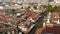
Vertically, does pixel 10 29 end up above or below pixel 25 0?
above

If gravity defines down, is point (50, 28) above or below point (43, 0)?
above

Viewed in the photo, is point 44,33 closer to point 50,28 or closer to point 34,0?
point 50,28

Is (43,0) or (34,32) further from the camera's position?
(43,0)

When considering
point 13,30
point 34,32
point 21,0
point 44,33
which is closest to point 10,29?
point 13,30

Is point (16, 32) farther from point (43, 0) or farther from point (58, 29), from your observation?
point (43, 0)

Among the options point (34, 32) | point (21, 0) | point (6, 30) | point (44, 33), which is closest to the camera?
point (6, 30)

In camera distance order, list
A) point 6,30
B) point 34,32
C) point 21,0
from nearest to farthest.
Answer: point 6,30 → point 34,32 → point 21,0

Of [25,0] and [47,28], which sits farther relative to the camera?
[25,0]

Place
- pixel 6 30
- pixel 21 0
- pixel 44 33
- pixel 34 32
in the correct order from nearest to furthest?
pixel 6 30
pixel 44 33
pixel 34 32
pixel 21 0

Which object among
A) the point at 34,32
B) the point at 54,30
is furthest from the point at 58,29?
the point at 34,32
